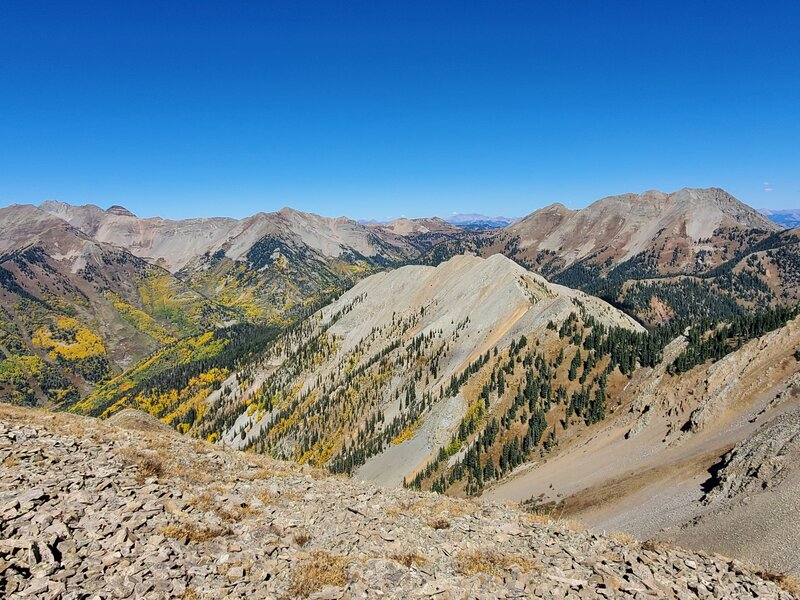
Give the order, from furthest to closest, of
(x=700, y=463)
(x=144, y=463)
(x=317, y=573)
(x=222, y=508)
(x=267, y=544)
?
(x=700, y=463), (x=144, y=463), (x=222, y=508), (x=267, y=544), (x=317, y=573)

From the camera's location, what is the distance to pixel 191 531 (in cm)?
1662

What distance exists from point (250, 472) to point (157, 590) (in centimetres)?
1221

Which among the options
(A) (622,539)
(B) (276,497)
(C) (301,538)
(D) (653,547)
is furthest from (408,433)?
(C) (301,538)

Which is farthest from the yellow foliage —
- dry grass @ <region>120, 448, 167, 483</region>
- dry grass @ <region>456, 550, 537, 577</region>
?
dry grass @ <region>456, 550, 537, 577</region>

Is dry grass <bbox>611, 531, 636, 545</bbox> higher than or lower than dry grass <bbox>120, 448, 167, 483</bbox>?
lower

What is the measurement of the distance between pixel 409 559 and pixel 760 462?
3939 cm

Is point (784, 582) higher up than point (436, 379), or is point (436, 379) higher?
point (784, 582)

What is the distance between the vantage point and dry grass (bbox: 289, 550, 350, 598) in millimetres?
14477

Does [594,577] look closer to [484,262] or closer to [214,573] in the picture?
[214,573]

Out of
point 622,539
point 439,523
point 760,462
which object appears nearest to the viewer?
point 622,539

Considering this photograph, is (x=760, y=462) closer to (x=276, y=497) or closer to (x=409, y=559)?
(x=409, y=559)

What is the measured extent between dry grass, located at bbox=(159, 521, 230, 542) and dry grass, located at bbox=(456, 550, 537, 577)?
376 inches

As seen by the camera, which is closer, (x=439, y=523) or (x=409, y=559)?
(x=409, y=559)

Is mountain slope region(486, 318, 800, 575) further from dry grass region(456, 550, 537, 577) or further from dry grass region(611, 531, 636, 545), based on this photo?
dry grass region(456, 550, 537, 577)
